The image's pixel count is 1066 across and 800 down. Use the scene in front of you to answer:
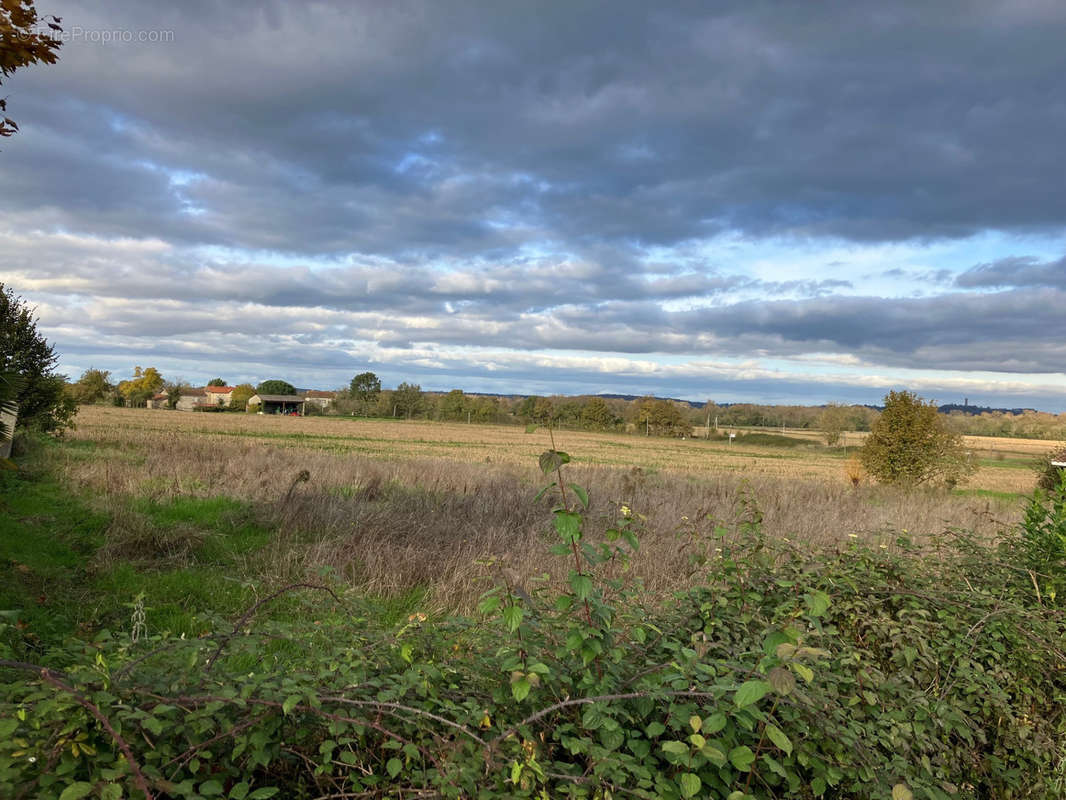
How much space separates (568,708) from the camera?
270 cm

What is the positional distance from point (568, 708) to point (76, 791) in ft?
5.59

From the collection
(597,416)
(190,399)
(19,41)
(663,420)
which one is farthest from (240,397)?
(19,41)

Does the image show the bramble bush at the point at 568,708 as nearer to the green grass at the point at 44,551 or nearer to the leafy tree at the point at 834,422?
the green grass at the point at 44,551

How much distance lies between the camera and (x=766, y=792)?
8.63 ft

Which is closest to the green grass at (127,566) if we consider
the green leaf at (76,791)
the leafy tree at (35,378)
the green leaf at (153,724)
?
the green leaf at (153,724)

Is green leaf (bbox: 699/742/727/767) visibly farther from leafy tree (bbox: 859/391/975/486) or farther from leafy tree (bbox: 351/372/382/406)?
leafy tree (bbox: 351/372/382/406)

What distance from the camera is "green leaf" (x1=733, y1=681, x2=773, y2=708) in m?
1.88

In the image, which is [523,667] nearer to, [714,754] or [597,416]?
[714,754]

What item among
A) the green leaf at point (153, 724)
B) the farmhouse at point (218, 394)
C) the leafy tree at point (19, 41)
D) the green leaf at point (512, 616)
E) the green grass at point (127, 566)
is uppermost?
the leafy tree at point (19, 41)

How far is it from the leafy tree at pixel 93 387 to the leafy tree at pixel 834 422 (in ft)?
252

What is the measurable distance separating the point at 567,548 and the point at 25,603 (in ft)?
18.2

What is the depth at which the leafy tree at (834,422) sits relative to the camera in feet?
232

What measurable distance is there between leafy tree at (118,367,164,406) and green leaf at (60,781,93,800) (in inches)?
3854

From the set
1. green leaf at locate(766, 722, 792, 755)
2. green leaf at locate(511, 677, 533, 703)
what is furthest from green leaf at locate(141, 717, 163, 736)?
green leaf at locate(766, 722, 792, 755)
